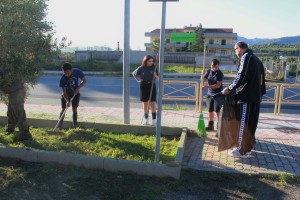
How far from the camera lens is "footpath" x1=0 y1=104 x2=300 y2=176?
4918 millimetres

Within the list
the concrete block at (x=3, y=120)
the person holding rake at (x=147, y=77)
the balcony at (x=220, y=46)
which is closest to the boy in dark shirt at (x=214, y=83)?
the person holding rake at (x=147, y=77)

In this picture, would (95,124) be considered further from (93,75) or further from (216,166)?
(93,75)

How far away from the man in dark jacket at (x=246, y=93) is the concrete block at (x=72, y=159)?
2285 millimetres

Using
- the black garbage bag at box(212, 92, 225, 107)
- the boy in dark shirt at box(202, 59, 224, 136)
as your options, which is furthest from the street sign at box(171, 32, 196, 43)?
the black garbage bag at box(212, 92, 225, 107)

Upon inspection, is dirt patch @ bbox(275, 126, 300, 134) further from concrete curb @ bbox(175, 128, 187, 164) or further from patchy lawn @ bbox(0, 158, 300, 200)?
Answer: patchy lawn @ bbox(0, 158, 300, 200)

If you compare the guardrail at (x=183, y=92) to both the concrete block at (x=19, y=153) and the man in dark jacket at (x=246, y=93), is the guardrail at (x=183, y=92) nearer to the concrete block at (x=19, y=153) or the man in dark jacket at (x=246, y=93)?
the man in dark jacket at (x=246, y=93)

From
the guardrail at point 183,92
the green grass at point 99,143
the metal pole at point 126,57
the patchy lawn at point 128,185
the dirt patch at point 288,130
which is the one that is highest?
the metal pole at point 126,57

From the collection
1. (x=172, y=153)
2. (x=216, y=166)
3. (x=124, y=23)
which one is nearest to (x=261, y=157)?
(x=216, y=166)

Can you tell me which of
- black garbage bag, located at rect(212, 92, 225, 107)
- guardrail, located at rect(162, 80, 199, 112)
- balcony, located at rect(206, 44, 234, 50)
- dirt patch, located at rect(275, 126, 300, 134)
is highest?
balcony, located at rect(206, 44, 234, 50)

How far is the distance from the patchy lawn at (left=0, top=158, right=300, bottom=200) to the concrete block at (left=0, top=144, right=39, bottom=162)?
0.17 m

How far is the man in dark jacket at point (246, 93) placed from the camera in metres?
5.00

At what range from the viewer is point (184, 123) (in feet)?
25.8

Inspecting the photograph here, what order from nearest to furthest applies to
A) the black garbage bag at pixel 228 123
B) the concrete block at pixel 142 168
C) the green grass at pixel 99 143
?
the concrete block at pixel 142 168 < the green grass at pixel 99 143 < the black garbage bag at pixel 228 123

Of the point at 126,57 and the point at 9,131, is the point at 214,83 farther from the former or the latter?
the point at 9,131
